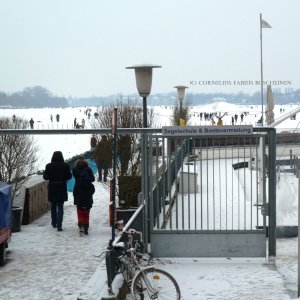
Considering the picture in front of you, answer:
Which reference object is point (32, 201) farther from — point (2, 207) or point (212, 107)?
point (212, 107)

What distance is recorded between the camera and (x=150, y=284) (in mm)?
7629

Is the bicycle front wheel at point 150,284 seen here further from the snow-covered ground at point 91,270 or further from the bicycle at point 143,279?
the snow-covered ground at point 91,270

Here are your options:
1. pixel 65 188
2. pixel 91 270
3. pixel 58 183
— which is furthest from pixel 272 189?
pixel 58 183

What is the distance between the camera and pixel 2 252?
34.7 ft

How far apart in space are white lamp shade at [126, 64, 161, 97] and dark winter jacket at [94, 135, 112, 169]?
20.2 ft

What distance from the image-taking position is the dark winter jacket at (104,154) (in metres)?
19.7

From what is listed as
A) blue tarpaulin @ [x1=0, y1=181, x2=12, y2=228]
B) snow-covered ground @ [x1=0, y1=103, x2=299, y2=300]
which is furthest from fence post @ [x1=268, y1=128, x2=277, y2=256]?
blue tarpaulin @ [x1=0, y1=181, x2=12, y2=228]

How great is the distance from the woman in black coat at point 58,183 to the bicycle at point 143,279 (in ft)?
17.9

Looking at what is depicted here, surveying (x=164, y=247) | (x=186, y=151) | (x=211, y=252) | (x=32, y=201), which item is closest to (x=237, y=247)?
(x=211, y=252)

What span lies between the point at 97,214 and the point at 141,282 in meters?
8.34

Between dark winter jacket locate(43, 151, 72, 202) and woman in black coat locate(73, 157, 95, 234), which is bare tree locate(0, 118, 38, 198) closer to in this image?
dark winter jacket locate(43, 151, 72, 202)

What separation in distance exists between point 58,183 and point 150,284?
5.96m

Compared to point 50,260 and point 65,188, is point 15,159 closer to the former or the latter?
point 65,188

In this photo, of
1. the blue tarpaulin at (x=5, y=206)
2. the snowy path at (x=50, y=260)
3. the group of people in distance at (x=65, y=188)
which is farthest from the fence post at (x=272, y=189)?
the blue tarpaulin at (x=5, y=206)
